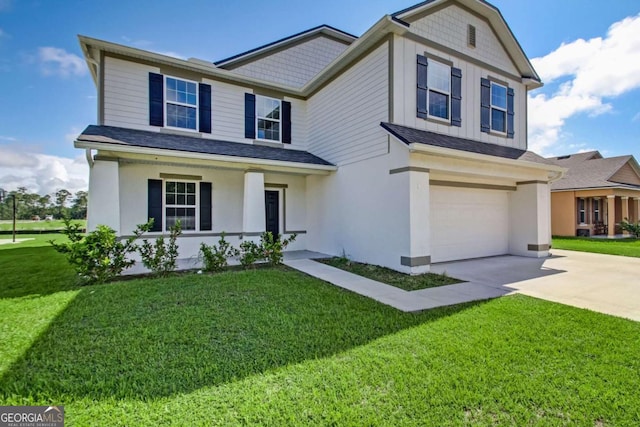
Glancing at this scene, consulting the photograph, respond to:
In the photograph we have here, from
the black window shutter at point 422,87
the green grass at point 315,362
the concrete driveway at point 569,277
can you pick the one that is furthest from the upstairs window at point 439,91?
the green grass at point 315,362

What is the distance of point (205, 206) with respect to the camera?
1006 centimetres

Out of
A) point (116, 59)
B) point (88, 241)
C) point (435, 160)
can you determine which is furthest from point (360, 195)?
point (116, 59)

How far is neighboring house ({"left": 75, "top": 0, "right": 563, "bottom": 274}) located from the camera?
789 centimetres

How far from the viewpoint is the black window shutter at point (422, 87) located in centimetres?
841

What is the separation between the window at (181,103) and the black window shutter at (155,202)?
6.73 ft

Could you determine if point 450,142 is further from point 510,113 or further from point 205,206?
point 205,206

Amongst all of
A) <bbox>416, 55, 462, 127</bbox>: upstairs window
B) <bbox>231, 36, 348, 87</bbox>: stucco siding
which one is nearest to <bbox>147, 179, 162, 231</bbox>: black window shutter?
<bbox>231, 36, 348, 87</bbox>: stucco siding

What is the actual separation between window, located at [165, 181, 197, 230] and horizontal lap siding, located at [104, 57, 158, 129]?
2067mm

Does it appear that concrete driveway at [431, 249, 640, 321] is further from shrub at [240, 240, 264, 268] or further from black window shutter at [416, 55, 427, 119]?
shrub at [240, 240, 264, 268]

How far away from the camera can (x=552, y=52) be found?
47.2 ft

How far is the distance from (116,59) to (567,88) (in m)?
22.1

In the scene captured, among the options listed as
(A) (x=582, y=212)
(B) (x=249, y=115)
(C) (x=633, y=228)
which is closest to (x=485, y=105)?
(B) (x=249, y=115)

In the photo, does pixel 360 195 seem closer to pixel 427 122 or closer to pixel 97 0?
pixel 427 122

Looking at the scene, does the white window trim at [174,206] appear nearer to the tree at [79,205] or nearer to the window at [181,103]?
the window at [181,103]
